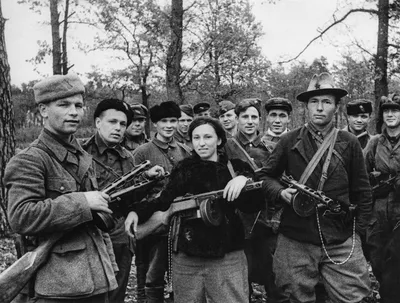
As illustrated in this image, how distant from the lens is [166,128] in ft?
19.7

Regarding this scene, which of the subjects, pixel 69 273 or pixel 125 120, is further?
pixel 125 120

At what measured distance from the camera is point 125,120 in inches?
189

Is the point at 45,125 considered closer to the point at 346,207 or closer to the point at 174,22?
the point at 346,207

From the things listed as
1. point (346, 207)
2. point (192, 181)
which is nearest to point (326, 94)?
point (346, 207)

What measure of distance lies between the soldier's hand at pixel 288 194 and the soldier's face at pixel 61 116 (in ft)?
6.52

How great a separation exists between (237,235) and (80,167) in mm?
1602

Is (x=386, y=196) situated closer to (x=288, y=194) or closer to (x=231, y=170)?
(x=288, y=194)

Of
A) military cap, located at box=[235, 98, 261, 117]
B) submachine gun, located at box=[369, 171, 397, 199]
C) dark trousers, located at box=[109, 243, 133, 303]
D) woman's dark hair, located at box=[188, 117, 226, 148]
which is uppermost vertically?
military cap, located at box=[235, 98, 261, 117]

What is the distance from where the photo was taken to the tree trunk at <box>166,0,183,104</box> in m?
12.9

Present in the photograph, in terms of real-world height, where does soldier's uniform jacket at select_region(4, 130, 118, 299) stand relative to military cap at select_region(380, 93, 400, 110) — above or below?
below

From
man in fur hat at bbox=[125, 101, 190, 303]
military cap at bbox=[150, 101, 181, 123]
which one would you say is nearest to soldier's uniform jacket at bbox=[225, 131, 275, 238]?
man in fur hat at bbox=[125, 101, 190, 303]

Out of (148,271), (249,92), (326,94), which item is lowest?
(148,271)

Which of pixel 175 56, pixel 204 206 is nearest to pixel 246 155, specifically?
pixel 204 206

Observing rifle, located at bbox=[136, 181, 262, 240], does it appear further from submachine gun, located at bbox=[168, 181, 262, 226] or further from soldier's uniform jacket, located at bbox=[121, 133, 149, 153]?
soldier's uniform jacket, located at bbox=[121, 133, 149, 153]
